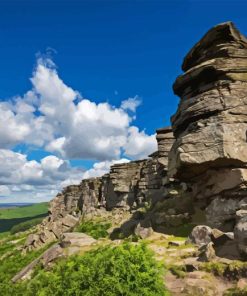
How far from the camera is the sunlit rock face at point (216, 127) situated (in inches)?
798

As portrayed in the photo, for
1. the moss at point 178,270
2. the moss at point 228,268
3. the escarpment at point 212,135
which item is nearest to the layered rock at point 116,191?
the escarpment at point 212,135

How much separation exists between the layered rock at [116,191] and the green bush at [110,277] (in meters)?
22.2

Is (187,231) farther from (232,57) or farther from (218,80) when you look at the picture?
(232,57)

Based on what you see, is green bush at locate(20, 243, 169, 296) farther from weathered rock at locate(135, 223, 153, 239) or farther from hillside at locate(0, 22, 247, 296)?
weathered rock at locate(135, 223, 153, 239)

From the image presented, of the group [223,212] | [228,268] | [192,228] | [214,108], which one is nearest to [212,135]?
[214,108]

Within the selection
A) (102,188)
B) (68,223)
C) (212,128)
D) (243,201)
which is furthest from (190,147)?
(102,188)

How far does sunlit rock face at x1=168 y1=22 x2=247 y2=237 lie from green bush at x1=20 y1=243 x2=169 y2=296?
10.8m

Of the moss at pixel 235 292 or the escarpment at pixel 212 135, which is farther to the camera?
the escarpment at pixel 212 135

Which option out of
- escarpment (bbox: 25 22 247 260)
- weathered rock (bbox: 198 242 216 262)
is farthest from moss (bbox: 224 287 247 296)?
escarpment (bbox: 25 22 247 260)

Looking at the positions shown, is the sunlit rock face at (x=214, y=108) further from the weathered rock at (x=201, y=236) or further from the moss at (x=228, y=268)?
the moss at (x=228, y=268)

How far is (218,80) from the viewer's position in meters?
22.5

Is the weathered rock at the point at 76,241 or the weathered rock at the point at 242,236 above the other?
the weathered rock at the point at 242,236

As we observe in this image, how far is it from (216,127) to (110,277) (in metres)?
14.5

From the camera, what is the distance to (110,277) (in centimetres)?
966
